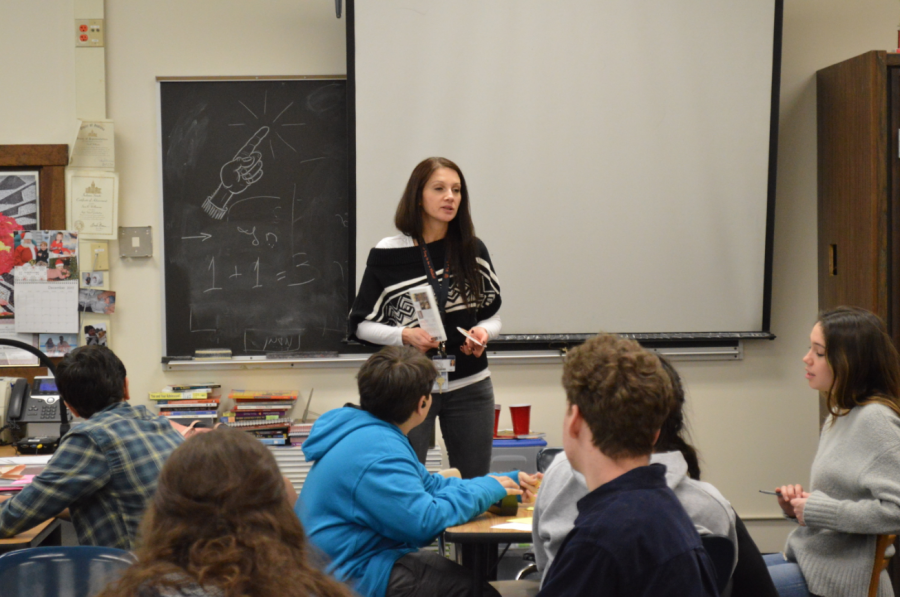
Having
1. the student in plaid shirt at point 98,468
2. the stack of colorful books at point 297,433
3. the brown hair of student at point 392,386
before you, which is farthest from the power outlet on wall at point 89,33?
the brown hair of student at point 392,386

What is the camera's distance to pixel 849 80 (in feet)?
12.3

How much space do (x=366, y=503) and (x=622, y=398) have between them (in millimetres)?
817

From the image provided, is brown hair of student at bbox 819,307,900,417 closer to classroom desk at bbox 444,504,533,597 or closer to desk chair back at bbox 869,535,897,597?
desk chair back at bbox 869,535,897,597

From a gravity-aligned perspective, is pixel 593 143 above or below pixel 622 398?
above

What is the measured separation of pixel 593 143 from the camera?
389 cm

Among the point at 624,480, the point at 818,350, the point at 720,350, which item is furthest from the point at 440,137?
the point at 624,480

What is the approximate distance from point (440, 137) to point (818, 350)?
2.19m

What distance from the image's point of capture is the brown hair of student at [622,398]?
1.25m

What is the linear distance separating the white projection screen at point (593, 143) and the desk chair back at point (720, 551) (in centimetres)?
248

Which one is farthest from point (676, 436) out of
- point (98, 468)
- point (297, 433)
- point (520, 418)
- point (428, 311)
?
point (297, 433)

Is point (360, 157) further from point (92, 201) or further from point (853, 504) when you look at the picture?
point (853, 504)

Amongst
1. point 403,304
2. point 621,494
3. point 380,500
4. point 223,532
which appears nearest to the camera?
point 223,532

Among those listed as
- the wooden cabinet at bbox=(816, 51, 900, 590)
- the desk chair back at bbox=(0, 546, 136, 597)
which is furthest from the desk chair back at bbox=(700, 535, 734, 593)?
the wooden cabinet at bbox=(816, 51, 900, 590)

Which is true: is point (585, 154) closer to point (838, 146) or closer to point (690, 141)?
point (690, 141)
